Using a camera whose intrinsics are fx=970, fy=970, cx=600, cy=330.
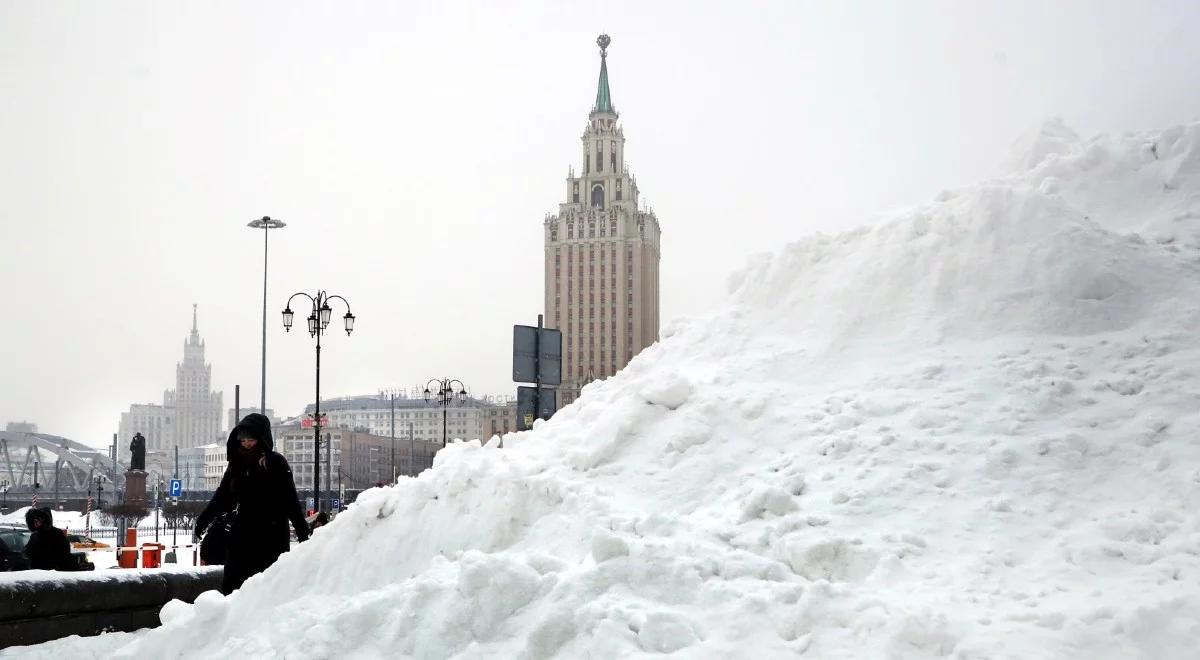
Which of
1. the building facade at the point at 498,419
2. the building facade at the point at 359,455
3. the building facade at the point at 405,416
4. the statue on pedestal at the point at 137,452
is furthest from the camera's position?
the building facade at the point at 405,416

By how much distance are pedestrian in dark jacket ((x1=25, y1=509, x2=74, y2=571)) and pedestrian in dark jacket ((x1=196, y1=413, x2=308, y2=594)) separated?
3574 millimetres

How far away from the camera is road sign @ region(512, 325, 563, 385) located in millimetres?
14891

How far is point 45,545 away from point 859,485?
329 inches

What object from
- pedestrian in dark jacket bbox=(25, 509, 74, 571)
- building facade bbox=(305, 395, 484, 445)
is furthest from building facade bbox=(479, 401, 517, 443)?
pedestrian in dark jacket bbox=(25, 509, 74, 571)

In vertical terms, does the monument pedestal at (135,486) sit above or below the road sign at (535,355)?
below

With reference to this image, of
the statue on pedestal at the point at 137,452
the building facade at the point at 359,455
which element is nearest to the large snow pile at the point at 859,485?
the statue on pedestal at the point at 137,452

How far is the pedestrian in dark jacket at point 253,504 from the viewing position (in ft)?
24.8

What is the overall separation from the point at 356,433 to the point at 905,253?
11002 centimetres

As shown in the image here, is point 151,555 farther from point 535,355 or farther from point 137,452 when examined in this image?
point 137,452

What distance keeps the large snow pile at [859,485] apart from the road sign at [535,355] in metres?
4.99

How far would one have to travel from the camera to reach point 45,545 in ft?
33.0

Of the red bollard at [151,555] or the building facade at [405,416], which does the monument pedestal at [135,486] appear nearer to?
the red bollard at [151,555]

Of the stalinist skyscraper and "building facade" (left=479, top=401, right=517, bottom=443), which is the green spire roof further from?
"building facade" (left=479, top=401, right=517, bottom=443)

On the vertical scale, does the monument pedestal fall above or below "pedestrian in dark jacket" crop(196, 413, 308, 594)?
below
